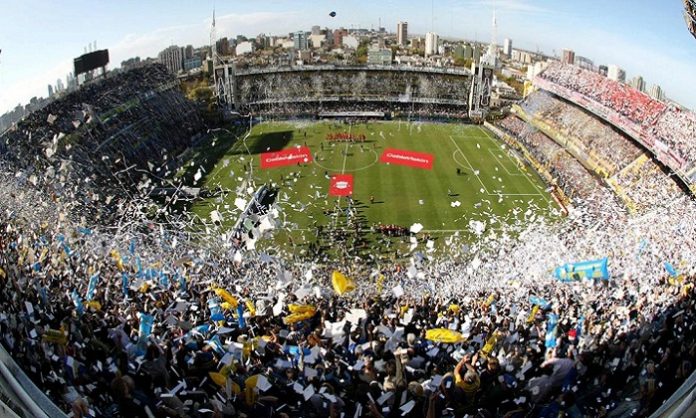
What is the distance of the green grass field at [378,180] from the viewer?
15.5 meters

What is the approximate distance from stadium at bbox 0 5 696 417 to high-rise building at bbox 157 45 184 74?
19.1 inches

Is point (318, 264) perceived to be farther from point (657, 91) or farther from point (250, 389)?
point (657, 91)

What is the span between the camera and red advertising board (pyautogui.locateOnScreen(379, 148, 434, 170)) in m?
20.7

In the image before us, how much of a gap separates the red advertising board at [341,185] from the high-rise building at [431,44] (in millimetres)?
5942

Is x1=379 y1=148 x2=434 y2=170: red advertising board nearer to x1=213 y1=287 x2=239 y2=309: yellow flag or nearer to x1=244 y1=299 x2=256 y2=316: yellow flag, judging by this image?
x1=213 y1=287 x2=239 y2=309: yellow flag

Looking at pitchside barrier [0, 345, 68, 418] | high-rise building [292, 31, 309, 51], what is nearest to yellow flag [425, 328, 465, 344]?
pitchside barrier [0, 345, 68, 418]

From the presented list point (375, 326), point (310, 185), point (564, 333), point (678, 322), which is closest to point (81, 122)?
point (310, 185)

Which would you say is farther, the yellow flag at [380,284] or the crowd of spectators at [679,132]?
the crowd of spectators at [679,132]

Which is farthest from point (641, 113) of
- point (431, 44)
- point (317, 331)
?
point (317, 331)

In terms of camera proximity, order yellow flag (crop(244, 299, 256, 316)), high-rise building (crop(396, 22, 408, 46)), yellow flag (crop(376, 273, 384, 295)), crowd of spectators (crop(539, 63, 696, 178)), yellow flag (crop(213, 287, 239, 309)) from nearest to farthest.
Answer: yellow flag (crop(244, 299, 256, 316)) → yellow flag (crop(213, 287, 239, 309)) → yellow flag (crop(376, 273, 384, 295)) → crowd of spectators (crop(539, 63, 696, 178)) → high-rise building (crop(396, 22, 408, 46))

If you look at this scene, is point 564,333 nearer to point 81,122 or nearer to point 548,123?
point 81,122

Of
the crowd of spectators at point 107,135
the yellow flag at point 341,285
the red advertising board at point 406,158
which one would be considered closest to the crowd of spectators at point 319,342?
the yellow flag at point 341,285

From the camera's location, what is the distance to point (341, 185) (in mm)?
18953

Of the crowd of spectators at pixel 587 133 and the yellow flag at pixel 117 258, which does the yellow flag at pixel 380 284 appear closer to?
the yellow flag at pixel 117 258
